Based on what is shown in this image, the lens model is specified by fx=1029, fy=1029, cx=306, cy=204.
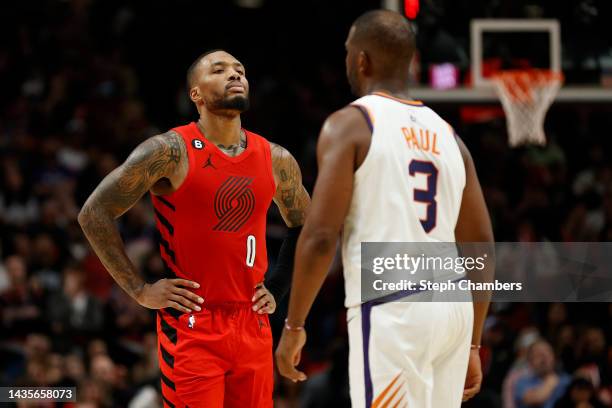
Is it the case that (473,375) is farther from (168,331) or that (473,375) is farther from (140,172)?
(140,172)

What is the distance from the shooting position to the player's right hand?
17.8 feet

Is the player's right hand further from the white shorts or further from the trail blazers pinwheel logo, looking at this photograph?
the white shorts

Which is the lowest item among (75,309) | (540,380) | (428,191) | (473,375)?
(540,380)

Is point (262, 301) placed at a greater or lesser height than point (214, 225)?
lesser

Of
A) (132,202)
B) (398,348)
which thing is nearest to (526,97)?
(132,202)

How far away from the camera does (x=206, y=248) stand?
550 centimetres

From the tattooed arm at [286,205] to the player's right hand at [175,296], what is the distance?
48cm

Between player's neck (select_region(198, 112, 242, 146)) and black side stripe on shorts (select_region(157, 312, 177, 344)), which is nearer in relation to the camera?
black side stripe on shorts (select_region(157, 312, 177, 344))

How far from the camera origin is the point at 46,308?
11.2 m

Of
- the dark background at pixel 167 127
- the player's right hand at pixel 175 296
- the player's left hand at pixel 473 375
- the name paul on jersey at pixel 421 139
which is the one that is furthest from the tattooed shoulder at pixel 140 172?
the dark background at pixel 167 127

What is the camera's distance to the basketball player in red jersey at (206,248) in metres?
5.40

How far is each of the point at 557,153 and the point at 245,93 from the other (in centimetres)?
847

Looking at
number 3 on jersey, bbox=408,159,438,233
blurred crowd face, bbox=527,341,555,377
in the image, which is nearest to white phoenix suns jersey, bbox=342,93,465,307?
number 3 on jersey, bbox=408,159,438,233

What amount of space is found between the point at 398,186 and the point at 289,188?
166cm
